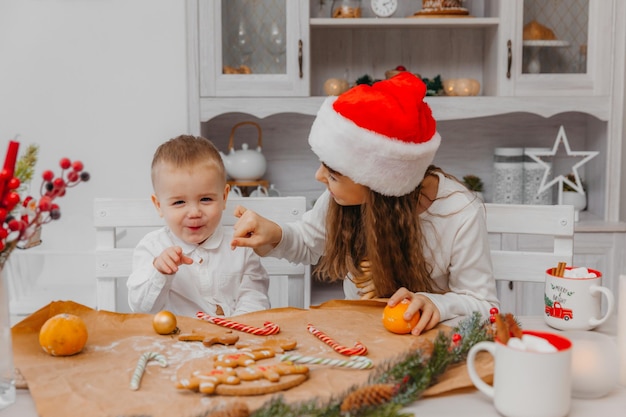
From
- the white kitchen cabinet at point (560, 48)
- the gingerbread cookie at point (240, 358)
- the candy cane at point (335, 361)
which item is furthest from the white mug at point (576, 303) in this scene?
the white kitchen cabinet at point (560, 48)

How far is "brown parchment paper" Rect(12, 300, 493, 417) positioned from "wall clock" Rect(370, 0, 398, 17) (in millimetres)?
1723

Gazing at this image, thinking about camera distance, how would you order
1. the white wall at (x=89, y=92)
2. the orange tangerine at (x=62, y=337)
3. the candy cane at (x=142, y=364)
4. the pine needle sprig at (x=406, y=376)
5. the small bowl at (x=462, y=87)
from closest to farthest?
the pine needle sprig at (x=406, y=376)
the candy cane at (x=142, y=364)
the orange tangerine at (x=62, y=337)
the white wall at (x=89, y=92)
the small bowl at (x=462, y=87)

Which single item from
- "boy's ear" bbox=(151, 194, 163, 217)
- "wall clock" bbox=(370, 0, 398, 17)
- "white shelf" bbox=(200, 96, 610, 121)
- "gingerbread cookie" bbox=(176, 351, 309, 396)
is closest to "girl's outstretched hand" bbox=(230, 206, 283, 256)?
"boy's ear" bbox=(151, 194, 163, 217)

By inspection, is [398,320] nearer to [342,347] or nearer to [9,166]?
[342,347]

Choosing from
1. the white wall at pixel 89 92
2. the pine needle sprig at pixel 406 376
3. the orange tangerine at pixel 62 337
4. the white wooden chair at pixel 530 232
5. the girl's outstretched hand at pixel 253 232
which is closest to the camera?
the pine needle sprig at pixel 406 376

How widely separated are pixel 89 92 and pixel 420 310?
1892 millimetres

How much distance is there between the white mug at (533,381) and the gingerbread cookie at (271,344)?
0.33 meters

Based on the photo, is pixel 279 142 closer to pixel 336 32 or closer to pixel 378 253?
pixel 336 32

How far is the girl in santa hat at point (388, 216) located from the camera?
4.42 feet

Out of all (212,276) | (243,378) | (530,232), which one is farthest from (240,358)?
(530,232)

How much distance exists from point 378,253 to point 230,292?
366 mm

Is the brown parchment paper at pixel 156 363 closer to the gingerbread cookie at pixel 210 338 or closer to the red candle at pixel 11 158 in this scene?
the gingerbread cookie at pixel 210 338

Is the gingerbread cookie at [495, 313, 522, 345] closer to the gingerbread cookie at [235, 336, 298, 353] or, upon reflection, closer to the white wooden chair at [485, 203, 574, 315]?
the gingerbread cookie at [235, 336, 298, 353]

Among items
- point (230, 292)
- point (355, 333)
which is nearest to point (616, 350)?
point (355, 333)
